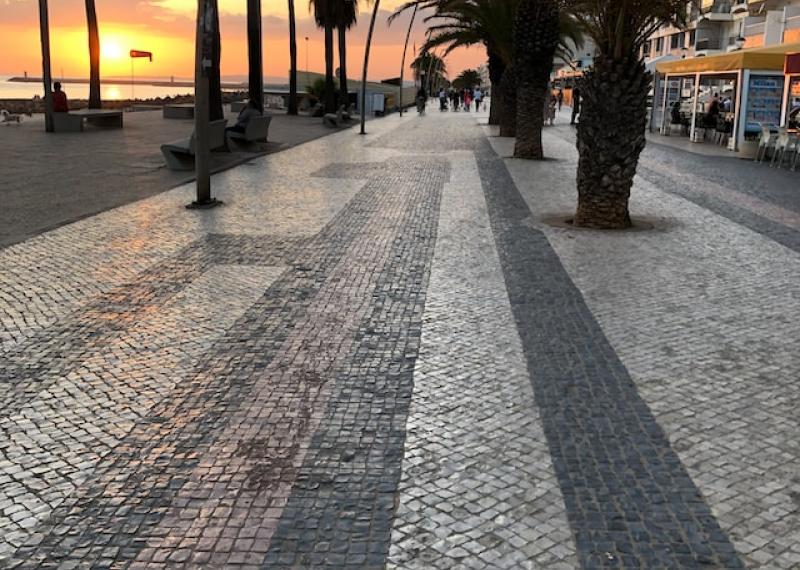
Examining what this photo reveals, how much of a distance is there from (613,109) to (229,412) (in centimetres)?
641

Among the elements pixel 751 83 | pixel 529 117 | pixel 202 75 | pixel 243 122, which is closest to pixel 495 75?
pixel 751 83

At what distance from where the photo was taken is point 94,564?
282cm

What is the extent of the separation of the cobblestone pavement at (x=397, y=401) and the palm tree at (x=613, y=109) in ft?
2.54

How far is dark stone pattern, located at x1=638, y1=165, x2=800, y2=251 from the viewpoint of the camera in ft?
29.4

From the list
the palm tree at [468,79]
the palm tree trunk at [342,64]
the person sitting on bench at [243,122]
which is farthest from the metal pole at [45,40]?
the palm tree at [468,79]

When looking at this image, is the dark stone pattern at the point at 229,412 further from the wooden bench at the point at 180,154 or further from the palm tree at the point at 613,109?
the wooden bench at the point at 180,154

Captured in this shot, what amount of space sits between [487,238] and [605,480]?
5.41 metres

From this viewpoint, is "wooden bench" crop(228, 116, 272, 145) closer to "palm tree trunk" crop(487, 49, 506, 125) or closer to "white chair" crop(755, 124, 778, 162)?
"white chair" crop(755, 124, 778, 162)

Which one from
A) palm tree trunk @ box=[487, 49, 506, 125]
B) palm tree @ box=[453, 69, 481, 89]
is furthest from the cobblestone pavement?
palm tree @ box=[453, 69, 481, 89]

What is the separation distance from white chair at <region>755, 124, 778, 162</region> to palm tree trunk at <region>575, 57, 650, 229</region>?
10098mm

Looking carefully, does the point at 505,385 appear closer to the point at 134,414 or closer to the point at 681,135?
the point at 134,414

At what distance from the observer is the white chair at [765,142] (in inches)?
707

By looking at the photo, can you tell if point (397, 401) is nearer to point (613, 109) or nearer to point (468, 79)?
point (613, 109)

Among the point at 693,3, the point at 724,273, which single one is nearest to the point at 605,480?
the point at 724,273
